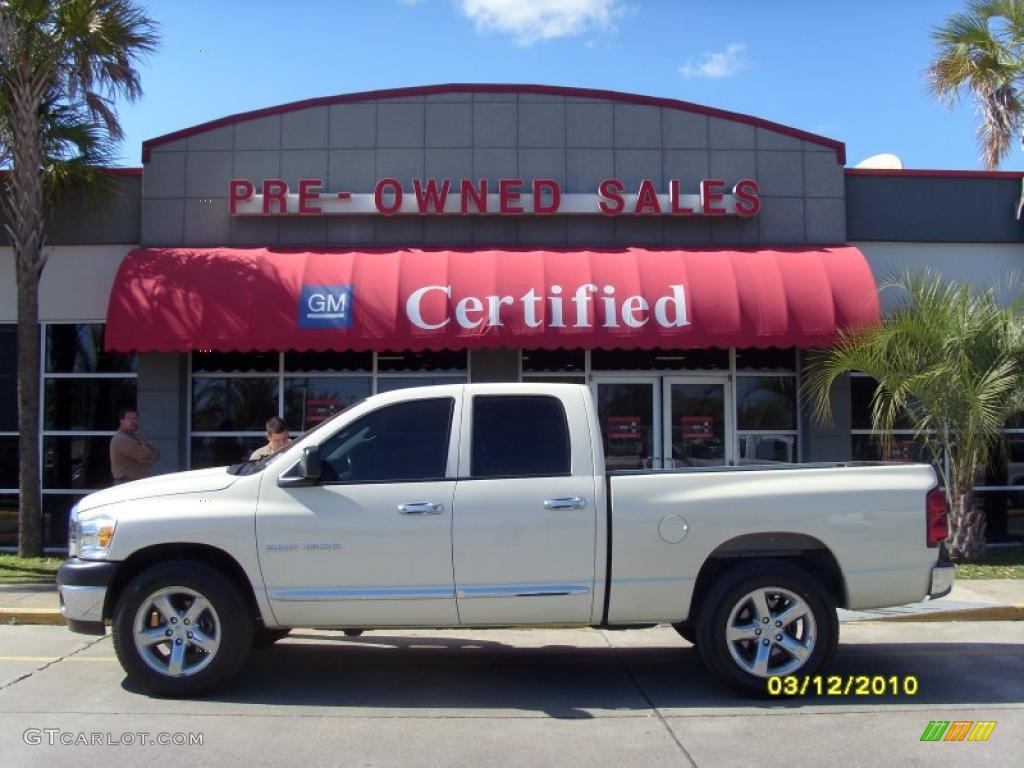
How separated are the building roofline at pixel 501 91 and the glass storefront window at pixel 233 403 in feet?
11.1

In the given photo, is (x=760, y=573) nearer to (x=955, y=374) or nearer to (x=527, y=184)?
(x=955, y=374)

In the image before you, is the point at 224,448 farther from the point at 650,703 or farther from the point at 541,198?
the point at 650,703

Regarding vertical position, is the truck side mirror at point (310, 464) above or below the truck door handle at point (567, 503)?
above

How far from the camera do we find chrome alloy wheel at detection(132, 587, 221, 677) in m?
6.12

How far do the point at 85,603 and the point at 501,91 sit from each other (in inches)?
386

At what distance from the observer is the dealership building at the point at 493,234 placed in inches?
527

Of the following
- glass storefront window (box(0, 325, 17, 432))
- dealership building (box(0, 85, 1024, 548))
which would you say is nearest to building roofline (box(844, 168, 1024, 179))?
dealership building (box(0, 85, 1024, 548))

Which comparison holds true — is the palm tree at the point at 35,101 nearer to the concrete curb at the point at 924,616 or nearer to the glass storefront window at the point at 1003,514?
the concrete curb at the point at 924,616

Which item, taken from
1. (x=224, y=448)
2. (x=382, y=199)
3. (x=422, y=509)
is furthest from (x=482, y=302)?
(x=422, y=509)

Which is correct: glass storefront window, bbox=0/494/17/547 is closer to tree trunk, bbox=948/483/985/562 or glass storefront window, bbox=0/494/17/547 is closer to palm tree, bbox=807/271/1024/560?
palm tree, bbox=807/271/1024/560

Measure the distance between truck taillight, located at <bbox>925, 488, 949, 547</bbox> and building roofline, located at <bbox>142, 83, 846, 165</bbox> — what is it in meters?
8.73

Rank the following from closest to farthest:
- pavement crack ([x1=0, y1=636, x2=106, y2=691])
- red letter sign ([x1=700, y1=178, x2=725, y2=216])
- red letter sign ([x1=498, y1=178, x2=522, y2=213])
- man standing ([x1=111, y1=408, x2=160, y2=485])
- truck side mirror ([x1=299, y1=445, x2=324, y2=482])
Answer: truck side mirror ([x1=299, y1=445, x2=324, y2=482]) → pavement crack ([x1=0, y1=636, x2=106, y2=691]) → man standing ([x1=111, y1=408, x2=160, y2=485]) → red letter sign ([x1=498, y1=178, x2=522, y2=213]) → red letter sign ([x1=700, y1=178, x2=725, y2=216])

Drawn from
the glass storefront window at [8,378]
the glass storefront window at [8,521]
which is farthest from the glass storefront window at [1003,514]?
the glass storefront window at [8,378]

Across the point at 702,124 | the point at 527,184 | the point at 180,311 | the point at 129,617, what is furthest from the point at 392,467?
the point at 702,124
